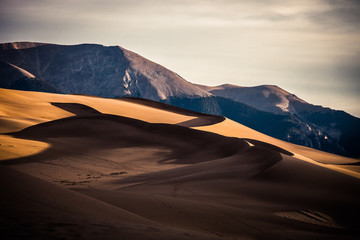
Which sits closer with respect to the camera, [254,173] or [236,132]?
→ [254,173]

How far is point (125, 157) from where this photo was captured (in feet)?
74.1

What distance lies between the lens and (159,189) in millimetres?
12211

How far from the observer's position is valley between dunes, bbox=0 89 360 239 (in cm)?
548

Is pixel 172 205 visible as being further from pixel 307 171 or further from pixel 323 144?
pixel 323 144

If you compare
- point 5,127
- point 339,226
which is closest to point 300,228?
point 339,226

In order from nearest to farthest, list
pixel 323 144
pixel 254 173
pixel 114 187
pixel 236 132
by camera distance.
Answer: pixel 114 187
pixel 254 173
pixel 236 132
pixel 323 144

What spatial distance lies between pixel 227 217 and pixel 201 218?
28.8 inches

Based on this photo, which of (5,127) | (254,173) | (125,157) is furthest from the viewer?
(5,127)

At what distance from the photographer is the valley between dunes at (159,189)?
5477 millimetres

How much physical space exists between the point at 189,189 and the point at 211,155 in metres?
12.1

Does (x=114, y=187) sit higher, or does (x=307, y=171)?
(x=307, y=171)

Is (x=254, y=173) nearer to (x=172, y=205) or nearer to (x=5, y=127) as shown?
(x=172, y=205)

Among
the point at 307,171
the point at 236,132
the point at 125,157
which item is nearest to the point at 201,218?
the point at 307,171

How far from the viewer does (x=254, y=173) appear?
1440cm
